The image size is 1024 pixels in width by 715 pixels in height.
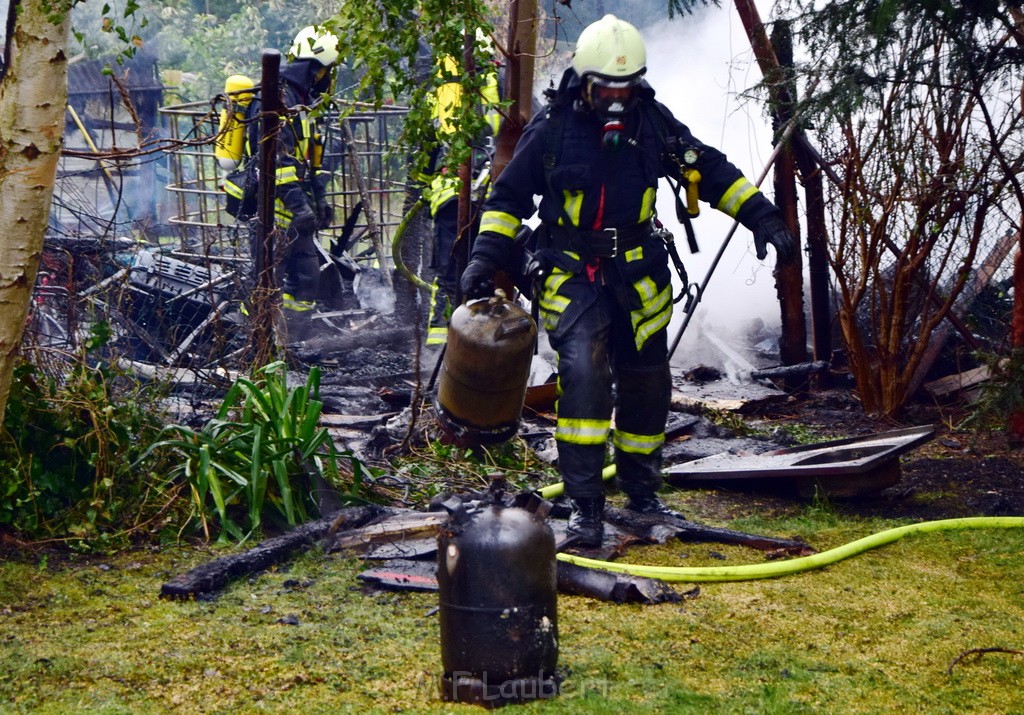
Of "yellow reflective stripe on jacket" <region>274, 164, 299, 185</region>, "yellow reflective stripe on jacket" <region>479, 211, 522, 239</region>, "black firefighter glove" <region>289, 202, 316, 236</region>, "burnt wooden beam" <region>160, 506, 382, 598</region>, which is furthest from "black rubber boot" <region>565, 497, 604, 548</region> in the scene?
"yellow reflective stripe on jacket" <region>274, 164, 299, 185</region>

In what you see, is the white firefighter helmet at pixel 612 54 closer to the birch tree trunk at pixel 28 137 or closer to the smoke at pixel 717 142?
the birch tree trunk at pixel 28 137

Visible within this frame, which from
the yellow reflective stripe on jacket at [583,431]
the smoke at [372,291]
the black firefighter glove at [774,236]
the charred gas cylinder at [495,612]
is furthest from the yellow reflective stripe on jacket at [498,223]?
the smoke at [372,291]

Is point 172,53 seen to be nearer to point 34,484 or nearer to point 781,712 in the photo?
point 34,484

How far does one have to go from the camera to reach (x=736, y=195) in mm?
5020

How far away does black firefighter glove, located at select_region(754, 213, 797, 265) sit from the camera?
479 centimetres

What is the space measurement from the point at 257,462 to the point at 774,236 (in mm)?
2499

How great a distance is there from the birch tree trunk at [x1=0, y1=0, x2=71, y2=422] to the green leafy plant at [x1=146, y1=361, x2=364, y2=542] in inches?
65.2

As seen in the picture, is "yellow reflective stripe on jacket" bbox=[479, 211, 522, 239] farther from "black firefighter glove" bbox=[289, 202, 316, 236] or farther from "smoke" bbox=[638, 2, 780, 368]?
"black firefighter glove" bbox=[289, 202, 316, 236]

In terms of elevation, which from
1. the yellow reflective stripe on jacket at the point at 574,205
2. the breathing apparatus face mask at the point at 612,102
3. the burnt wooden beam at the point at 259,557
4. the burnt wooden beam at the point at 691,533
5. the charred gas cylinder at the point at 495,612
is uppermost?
the breathing apparatus face mask at the point at 612,102

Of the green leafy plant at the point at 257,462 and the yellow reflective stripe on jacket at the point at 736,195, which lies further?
the yellow reflective stripe on jacket at the point at 736,195

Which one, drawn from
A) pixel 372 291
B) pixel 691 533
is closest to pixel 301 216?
pixel 372 291

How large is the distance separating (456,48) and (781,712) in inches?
121

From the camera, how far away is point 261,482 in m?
4.72

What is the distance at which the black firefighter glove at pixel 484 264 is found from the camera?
4.78 m
